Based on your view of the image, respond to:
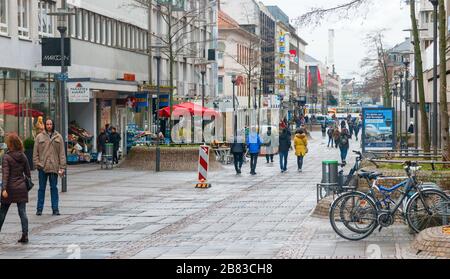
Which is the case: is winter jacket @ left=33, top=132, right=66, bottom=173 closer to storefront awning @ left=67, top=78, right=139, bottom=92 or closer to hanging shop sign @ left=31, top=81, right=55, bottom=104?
storefront awning @ left=67, top=78, right=139, bottom=92

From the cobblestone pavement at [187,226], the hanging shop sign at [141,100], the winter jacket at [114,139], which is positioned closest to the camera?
the cobblestone pavement at [187,226]

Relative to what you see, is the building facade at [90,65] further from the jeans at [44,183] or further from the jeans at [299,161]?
the jeans at [44,183]

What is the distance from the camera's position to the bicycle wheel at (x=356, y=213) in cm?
1428

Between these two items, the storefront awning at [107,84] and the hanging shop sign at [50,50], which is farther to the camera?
the storefront awning at [107,84]

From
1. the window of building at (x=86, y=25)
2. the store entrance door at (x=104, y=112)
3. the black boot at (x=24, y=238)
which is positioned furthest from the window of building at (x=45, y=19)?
the black boot at (x=24, y=238)

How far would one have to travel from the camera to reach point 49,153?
18453 millimetres

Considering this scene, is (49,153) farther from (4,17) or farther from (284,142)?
(284,142)

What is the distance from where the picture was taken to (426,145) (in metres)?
24.3

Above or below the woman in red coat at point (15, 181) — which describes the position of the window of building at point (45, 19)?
above

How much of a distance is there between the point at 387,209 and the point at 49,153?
7141mm

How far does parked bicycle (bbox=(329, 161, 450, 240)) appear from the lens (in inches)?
552

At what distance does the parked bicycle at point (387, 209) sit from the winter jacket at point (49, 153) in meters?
6.38

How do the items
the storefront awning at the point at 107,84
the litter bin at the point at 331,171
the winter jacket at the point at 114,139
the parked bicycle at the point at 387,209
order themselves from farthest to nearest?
1. the winter jacket at the point at 114,139
2. the storefront awning at the point at 107,84
3. the litter bin at the point at 331,171
4. the parked bicycle at the point at 387,209

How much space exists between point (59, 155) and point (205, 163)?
8280 mm
